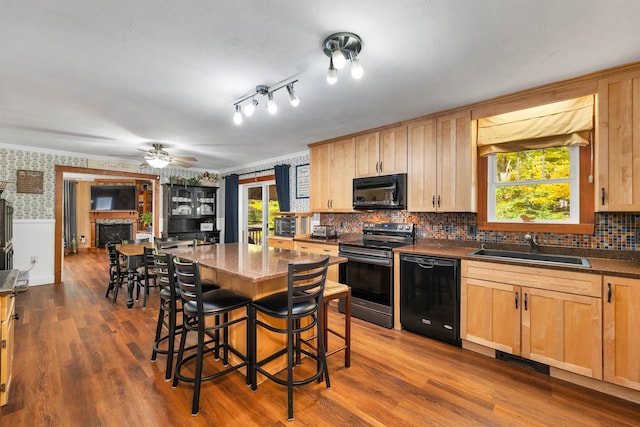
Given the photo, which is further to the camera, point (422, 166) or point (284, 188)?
point (284, 188)

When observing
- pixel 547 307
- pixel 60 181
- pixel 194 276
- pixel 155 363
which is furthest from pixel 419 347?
pixel 60 181

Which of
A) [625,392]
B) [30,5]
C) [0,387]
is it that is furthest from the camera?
[625,392]

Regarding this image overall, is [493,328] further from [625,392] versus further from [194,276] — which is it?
[194,276]

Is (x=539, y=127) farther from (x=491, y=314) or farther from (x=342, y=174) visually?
(x=342, y=174)

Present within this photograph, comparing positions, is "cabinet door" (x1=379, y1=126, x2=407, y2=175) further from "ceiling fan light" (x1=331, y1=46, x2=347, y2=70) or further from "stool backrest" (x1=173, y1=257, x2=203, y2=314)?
"stool backrest" (x1=173, y1=257, x2=203, y2=314)

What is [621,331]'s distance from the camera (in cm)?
195

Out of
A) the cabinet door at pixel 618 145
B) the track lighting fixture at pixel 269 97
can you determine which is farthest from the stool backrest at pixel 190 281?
the cabinet door at pixel 618 145

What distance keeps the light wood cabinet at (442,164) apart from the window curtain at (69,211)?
996 centimetres

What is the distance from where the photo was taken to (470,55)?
2000mm

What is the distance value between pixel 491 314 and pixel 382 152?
210 cm

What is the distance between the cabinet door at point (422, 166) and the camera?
318 cm

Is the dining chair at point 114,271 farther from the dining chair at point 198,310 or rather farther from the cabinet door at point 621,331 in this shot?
the cabinet door at point 621,331

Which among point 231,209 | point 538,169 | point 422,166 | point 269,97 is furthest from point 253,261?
point 231,209

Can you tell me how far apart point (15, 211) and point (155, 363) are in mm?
4347
